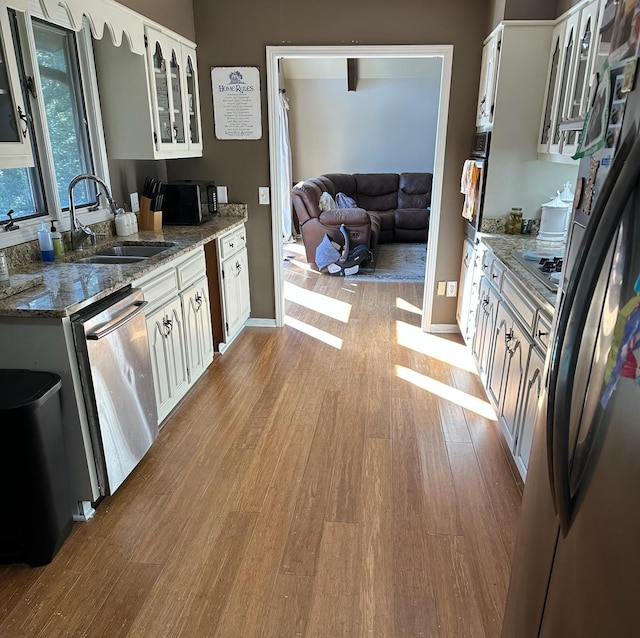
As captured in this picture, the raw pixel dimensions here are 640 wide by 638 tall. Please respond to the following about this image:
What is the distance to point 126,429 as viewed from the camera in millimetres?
2205

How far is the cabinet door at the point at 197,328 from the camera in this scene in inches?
118

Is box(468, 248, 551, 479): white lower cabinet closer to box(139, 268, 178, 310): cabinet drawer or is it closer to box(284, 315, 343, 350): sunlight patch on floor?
box(284, 315, 343, 350): sunlight patch on floor

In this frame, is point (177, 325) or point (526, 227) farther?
point (526, 227)

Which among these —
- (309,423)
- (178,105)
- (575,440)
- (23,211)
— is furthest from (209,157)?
(575,440)

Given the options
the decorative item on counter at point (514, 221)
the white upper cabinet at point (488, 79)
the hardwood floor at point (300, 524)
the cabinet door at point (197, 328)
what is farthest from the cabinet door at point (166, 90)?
the decorative item on counter at point (514, 221)

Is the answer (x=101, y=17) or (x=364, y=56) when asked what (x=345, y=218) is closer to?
(x=364, y=56)

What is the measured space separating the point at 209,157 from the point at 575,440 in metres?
3.64

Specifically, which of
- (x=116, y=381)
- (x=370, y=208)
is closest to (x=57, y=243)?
(x=116, y=381)

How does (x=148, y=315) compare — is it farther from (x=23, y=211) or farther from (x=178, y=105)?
(x=178, y=105)

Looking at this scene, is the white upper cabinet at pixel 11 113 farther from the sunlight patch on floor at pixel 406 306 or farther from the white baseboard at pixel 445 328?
the sunlight patch on floor at pixel 406 306

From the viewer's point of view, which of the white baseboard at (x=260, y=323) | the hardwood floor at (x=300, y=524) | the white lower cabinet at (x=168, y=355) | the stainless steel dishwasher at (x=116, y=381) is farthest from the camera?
the white baseboard at (x=260, y=323)

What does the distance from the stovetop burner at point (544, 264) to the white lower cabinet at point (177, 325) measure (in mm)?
1846

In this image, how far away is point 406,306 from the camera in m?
4.81

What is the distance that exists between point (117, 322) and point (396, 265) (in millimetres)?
4682
